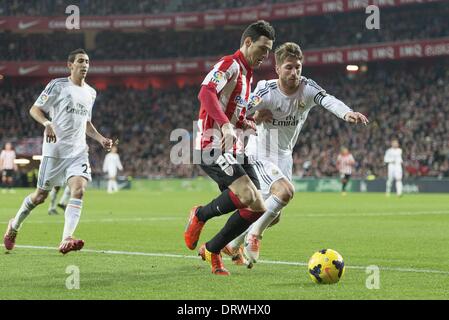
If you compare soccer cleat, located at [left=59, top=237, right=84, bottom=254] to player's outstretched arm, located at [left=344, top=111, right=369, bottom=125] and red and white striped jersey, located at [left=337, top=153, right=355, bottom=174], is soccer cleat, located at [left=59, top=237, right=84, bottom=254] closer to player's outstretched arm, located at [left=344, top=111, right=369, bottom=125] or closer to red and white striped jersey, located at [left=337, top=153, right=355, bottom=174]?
player's outstretched arm, located at [left=344, top=111, right=369, bottom=125]

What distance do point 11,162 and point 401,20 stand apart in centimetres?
2229

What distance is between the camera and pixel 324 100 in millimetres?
8844

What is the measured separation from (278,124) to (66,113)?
2.87 meters

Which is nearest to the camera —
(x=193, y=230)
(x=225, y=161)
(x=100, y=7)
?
(x=225, y=161)

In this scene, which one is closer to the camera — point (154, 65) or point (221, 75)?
point (221, 75)

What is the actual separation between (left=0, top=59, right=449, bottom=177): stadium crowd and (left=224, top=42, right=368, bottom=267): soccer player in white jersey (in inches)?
1119

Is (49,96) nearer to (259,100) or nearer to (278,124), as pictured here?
(259,100)

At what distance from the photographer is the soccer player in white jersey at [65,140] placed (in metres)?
10.3

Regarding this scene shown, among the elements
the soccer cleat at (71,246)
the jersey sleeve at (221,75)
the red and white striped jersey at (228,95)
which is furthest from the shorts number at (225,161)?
the soccer cleat at (71,246)

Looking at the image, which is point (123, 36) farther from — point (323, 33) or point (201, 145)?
point (201, 145)

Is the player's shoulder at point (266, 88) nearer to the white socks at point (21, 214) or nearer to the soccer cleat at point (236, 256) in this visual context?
the soccer cleat at point (236, 256)

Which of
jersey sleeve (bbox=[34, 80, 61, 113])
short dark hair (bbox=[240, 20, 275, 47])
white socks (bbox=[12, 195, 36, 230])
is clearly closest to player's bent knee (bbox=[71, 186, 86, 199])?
white socks (bbox=[12, 195, 36, 230])

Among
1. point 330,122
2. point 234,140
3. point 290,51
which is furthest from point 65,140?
point 330,122
